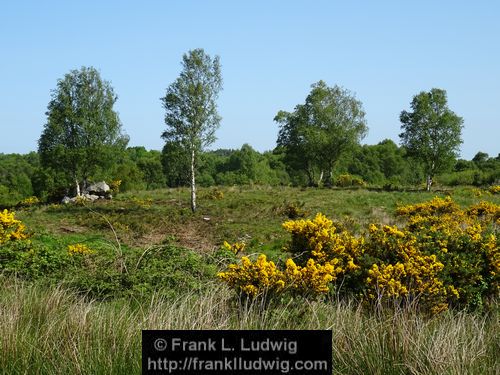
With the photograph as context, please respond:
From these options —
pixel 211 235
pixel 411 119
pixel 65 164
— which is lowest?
pixel 211 235

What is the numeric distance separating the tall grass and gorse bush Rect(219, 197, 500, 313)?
118 centimetres

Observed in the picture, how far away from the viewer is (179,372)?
334cm

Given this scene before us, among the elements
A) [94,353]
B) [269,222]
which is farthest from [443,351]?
[269,222]

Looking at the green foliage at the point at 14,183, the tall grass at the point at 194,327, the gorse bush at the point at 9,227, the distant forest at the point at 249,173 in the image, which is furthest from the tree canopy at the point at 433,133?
the green foliage at the point at 14,183

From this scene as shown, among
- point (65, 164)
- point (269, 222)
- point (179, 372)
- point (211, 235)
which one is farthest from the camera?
point (65, 164)

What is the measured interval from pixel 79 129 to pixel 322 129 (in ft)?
71.9

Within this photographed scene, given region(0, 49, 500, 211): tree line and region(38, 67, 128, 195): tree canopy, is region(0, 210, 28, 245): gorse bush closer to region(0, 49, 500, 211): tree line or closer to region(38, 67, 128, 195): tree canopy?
region(0, 49, 500, 211): tree line

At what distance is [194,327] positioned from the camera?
14.6 ft

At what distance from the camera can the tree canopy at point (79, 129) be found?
124 ft

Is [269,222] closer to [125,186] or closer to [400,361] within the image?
[400,361]

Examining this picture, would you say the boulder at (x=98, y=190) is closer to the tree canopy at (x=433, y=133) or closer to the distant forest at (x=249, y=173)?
the distant forest at (x=249, y=173)

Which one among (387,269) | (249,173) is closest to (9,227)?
(387,269)

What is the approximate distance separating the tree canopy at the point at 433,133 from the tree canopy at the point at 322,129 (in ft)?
16.5

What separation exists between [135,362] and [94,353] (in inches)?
15.4
